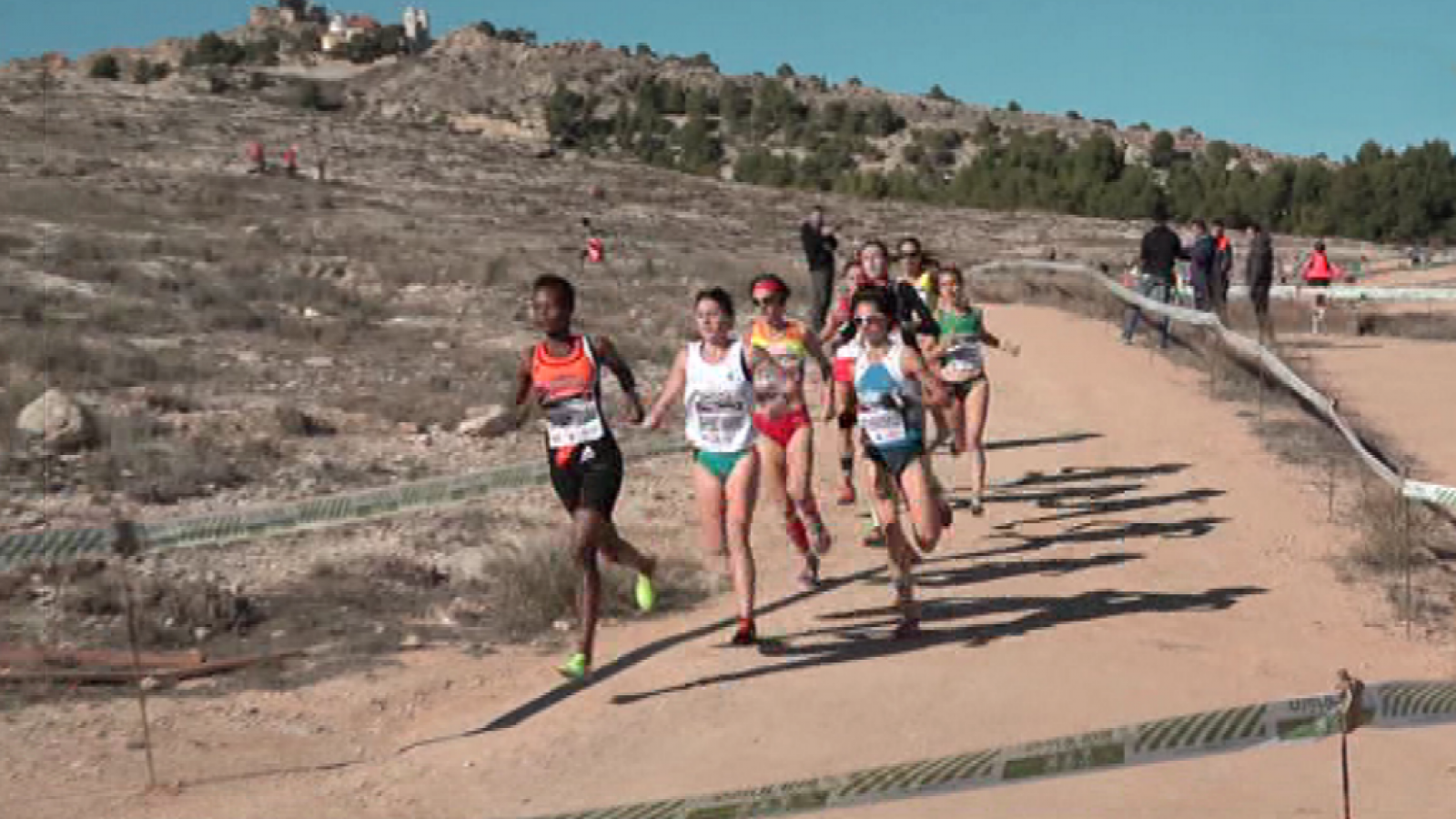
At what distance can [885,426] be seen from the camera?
8.66 meters

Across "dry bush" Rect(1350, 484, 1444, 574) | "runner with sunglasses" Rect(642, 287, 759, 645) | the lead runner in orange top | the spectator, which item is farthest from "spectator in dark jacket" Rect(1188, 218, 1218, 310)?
the lead runner in orange top

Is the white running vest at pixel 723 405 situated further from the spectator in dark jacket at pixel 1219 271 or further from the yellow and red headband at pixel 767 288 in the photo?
the spectator in dark jacket at pixel 1219 271

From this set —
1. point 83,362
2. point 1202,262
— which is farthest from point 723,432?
point 1202,262

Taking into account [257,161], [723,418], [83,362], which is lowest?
[83,362]

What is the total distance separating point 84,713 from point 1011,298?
2582 cm

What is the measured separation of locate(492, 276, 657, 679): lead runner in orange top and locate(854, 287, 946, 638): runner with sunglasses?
61.5 inches

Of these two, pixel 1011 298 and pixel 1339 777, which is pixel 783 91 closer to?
pixel 1011 298

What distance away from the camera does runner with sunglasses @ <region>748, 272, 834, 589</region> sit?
30.8ft

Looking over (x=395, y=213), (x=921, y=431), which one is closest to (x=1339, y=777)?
(x=921, y=431)

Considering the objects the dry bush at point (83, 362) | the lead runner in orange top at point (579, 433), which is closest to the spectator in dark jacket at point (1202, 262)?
the dry bush at point (83, 362)

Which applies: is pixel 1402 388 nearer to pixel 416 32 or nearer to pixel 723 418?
pixel 723 418

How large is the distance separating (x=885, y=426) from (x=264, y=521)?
3259 mm

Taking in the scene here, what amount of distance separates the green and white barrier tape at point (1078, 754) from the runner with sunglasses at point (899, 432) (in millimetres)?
3903

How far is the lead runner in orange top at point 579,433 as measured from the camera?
766cm
